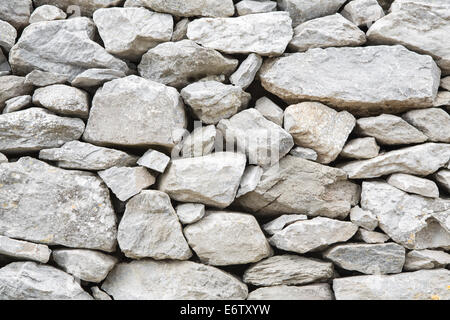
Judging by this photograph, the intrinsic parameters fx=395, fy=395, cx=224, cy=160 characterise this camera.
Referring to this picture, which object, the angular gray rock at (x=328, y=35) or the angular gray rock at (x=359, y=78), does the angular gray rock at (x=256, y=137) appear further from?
the angular gray rock at (x=328, y=35)

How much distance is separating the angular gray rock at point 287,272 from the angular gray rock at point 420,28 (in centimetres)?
176

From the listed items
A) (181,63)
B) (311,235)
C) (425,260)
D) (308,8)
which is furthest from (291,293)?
(308,8)

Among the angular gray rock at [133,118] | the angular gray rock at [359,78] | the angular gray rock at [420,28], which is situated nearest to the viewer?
the angular gray rock at [133,118]

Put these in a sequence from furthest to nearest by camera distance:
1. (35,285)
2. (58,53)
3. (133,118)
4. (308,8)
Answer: (308,8), (58,53), (133,118), (35,285)

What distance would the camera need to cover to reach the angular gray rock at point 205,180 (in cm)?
271

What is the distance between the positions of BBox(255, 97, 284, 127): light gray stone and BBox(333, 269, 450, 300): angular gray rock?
4.05 ft

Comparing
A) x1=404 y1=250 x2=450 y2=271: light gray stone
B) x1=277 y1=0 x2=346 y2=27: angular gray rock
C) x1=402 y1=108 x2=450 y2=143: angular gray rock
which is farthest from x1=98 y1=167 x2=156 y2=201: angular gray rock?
x1=402 y1=108 x2=450 y2=143: angular gray rock

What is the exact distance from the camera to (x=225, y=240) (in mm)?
2711

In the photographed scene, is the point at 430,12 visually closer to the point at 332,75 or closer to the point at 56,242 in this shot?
the point at 332,75

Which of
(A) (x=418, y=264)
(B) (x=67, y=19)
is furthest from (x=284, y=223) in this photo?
(B) (x=67, y=19)

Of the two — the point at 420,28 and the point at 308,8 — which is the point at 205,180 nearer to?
the point at 308,8

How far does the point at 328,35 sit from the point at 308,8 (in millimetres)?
337

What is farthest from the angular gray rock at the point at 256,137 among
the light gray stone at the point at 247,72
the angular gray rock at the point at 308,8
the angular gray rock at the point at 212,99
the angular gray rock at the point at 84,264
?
the angular gray rock at the point at 84,264

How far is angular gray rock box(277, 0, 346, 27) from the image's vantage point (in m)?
3.17
